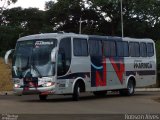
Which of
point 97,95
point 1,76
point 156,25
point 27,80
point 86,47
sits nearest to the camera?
point 27,80

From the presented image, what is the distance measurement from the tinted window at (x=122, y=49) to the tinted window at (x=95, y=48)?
7.00 feet

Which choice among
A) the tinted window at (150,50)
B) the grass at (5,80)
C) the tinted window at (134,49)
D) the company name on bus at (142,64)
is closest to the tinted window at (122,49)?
the tinted window at (134,49)

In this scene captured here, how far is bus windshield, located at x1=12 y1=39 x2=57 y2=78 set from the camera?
25.3 meters

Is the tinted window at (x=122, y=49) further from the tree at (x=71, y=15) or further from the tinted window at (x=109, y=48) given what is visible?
the tree at (x=71, y=15)

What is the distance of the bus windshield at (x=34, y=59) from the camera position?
2534cm

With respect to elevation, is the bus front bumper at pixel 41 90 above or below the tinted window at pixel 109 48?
below

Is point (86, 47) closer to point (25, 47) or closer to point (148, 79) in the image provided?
point (25, 47)

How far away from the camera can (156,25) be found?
296 feet

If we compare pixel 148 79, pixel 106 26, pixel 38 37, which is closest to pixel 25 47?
pixel 38 37

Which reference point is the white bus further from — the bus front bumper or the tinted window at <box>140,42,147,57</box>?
the tinted window at <box>140,42,147,57</box>

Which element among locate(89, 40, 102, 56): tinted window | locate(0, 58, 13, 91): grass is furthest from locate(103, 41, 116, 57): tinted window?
locate(0, 58, 13, 91): grass

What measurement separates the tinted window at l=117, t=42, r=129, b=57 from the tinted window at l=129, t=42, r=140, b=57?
459 mm

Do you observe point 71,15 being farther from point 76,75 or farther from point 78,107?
point 78,107

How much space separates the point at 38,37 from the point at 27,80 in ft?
7.08
